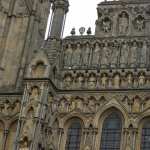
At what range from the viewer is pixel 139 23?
27078mm

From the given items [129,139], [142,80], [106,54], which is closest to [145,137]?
[129,139]

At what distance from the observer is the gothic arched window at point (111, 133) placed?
2438 centimetres

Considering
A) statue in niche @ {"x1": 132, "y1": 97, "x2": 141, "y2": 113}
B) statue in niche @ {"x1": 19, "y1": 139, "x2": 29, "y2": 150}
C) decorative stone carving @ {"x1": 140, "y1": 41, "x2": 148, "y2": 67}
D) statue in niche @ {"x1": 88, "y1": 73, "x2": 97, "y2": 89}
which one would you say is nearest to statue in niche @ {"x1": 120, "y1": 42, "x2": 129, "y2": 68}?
decorative stone carving @ {"x1": 140, "y1": 41, "x2": 148, "y2": 67}

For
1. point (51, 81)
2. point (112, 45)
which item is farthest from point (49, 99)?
point (112, 45)

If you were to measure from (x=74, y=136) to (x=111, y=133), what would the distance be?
63.1 inches

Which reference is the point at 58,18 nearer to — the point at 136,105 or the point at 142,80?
the point at 142,80

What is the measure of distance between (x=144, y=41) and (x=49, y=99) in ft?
16.6

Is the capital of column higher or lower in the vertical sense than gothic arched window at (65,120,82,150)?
higher

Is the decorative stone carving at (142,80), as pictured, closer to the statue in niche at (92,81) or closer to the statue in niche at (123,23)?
the statue in niche at (92,81)

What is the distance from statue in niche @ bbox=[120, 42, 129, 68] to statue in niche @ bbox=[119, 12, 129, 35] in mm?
834

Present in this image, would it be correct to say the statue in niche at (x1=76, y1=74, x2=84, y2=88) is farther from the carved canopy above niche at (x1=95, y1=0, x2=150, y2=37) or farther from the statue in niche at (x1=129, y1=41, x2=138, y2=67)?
the carved canopy above niche at (x1=95, y1=0, x2=150, y2=37)

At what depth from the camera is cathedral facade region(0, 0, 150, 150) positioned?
24.4 meters

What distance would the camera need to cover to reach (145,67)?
25328 mm

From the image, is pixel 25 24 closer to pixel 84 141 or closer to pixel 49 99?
pixel 49 99
